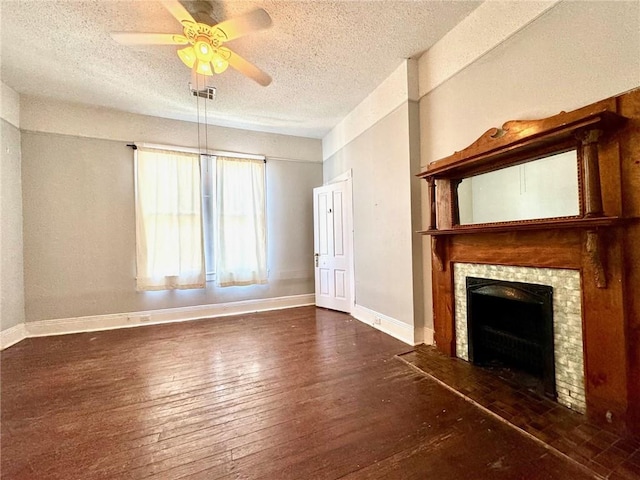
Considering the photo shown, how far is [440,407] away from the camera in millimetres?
1856

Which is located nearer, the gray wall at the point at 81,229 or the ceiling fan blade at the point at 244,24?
the ceiling fan blade at the point at 244,24

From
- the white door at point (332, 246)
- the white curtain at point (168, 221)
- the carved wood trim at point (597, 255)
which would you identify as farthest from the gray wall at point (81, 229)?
the carved wood trim at point (597, 255)

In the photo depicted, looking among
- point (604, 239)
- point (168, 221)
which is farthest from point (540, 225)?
point (168, 221)

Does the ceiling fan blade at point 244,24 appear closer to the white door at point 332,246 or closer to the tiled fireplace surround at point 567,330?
the white door at point 332,246

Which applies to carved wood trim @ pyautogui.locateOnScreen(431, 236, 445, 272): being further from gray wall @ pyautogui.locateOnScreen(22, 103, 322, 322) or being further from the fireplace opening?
gray wall @ pyautogui.locateOnScreen(22, 103, 322, 322)

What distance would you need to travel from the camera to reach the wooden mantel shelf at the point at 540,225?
1503 mm

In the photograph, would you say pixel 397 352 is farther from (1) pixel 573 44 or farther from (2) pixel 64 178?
(2) pixel 64 178

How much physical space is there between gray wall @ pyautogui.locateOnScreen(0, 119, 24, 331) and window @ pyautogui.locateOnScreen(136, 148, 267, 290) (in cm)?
133

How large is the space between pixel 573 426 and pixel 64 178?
19.5 ft

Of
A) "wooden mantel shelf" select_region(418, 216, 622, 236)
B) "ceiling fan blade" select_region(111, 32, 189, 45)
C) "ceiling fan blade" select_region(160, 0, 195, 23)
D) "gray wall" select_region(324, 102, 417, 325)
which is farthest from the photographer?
"gray wall" select_region(324, 102, 417, 325)

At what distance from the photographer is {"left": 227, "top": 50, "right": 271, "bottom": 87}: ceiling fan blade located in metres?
2.21

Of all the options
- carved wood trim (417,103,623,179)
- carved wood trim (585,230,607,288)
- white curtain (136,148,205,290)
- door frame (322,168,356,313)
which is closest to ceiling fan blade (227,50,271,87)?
carved wood trim (417,103,623,179)

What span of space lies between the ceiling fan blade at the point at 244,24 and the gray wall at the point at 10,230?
11.3 feet

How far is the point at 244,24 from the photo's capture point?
192 cm
